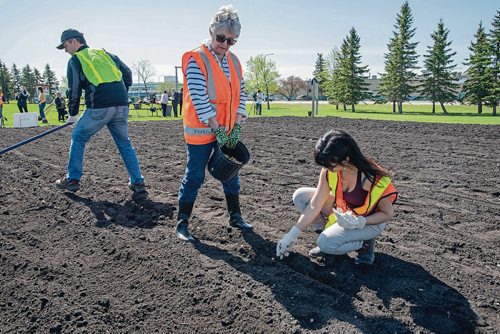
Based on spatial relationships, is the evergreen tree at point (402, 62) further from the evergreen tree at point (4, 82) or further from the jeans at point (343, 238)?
the evergreen tree at point (4, 82)

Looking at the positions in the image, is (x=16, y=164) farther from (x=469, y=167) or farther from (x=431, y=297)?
(x=469, y=167)

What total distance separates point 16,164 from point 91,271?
527cm

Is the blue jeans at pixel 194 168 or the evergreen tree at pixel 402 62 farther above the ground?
the evergreen tree at pixel 402 62

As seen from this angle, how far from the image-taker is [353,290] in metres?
2.95

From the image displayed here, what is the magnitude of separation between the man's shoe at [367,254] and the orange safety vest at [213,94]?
59.5 inches

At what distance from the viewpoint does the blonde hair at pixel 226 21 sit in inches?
130

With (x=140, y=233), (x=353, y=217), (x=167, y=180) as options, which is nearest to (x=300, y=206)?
(x=353, y=217)

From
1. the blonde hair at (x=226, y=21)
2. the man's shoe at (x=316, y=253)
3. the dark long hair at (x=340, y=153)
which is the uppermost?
the blonde hair at (x=226, y=21)

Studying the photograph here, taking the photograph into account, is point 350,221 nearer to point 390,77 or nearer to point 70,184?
point 70,184

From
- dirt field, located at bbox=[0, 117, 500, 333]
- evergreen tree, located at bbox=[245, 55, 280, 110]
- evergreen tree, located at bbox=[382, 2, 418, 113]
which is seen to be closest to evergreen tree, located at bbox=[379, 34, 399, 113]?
evergreen tree, located at bbox=[382, 2, 418, 113]

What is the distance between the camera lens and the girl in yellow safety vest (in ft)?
9.64

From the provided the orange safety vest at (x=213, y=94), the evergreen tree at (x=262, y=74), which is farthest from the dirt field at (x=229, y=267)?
the evergreen tree at (x=262, y=74)

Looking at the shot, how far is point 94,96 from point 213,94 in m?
2.26

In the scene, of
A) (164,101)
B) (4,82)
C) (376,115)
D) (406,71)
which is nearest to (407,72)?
(406,71)
